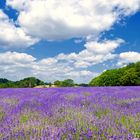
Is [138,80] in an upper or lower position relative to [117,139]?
upper

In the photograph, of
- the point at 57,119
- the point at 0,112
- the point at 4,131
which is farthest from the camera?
the point at 0,112

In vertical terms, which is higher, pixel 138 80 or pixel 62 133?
pixel 138 80

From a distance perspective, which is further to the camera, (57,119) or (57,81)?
(57,81)

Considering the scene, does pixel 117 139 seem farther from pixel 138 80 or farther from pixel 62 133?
pixel 138 80

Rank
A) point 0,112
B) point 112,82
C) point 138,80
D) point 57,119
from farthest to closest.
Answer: point 112,82, point 138,80, point 0,112, point 57,119

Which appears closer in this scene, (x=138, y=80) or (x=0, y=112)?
(x=0, y=112)

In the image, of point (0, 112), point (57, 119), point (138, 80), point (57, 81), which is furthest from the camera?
point (57, 81)

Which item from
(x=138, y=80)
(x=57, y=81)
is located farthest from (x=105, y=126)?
(x=57, y=81)

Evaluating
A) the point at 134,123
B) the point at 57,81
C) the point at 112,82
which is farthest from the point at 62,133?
the point at 112,82

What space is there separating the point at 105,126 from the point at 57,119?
4.04ft

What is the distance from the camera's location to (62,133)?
3318mm

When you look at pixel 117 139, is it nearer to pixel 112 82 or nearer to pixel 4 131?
pixel 4 131

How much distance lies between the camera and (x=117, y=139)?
3057 millimetres

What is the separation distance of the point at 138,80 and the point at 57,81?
15822mm
